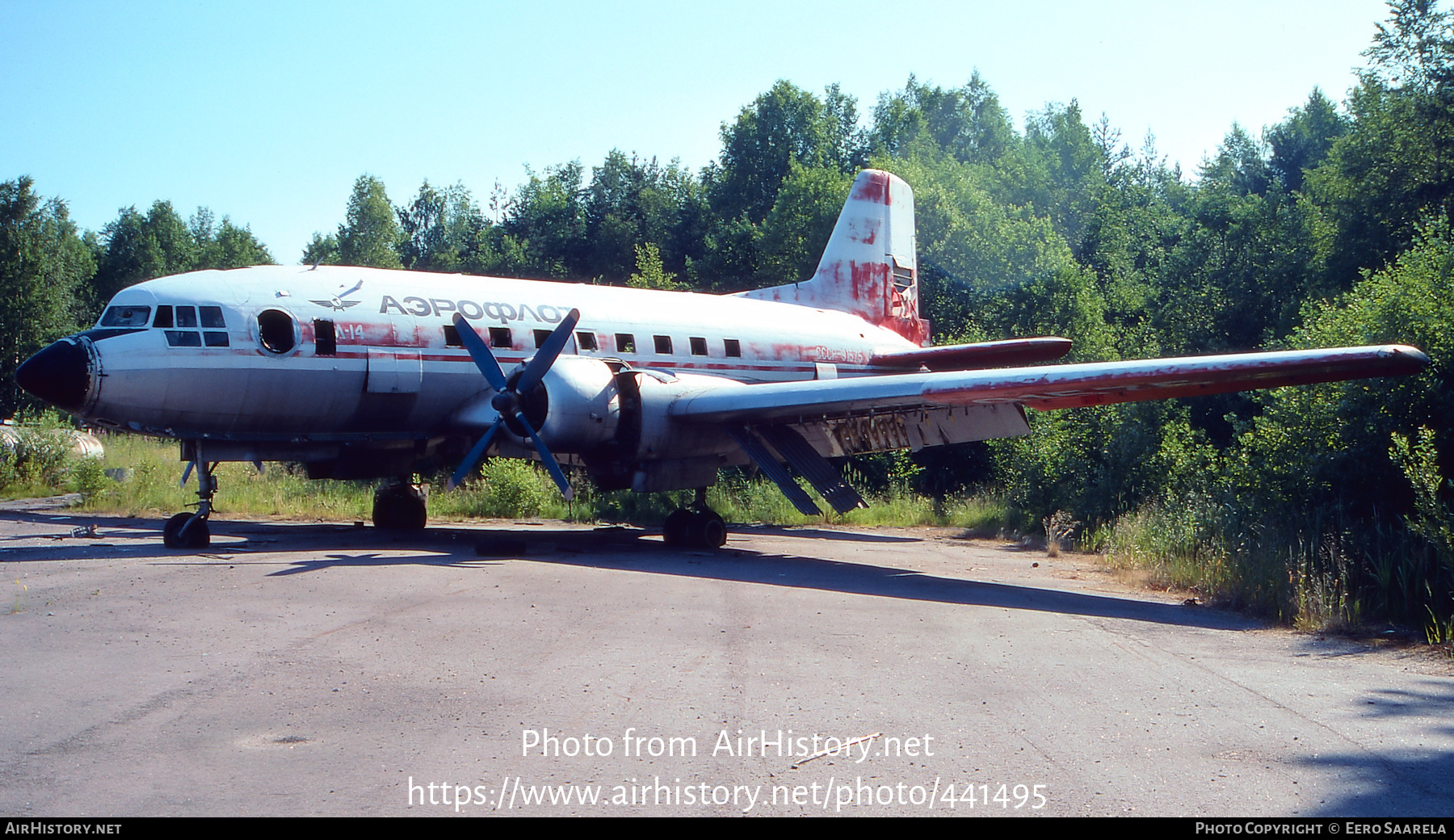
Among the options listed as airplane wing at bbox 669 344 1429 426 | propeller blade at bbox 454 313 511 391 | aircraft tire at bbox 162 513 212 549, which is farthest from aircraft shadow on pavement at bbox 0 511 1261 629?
propeller blade at bbox 454 313 511 391

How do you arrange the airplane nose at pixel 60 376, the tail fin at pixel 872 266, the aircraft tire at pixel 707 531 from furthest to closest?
the tail fin at pixel 872 266 < the aircraft tire at pixel 707 531 < the airplane nose at pixel 60 376

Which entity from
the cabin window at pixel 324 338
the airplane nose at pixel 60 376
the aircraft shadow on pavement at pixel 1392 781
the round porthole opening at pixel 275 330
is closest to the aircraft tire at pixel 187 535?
the airplane nose at pixel 60 376

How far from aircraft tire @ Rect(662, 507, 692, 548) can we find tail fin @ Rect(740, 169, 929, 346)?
7.51 m

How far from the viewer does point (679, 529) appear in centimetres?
1688

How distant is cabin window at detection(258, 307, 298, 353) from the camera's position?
1509 cm

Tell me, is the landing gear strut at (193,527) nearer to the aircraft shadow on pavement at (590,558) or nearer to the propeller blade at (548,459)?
the aircraft shadow on pavement at (590,558)

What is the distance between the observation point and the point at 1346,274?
28000 millimetres

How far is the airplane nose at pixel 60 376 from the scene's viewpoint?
13.5 m

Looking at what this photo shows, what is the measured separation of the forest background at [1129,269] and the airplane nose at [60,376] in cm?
1467

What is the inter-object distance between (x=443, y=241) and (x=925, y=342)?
71.7 m

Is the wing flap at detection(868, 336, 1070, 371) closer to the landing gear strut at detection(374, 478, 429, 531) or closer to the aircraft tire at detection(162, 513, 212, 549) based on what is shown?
the landing gear strut at detection(374, 478, 429, 531)

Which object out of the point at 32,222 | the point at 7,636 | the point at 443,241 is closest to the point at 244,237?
the point at 443,241

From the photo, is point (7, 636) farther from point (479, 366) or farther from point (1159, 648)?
point (1159, 648)

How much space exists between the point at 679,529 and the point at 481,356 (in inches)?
164
